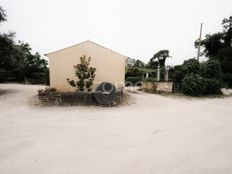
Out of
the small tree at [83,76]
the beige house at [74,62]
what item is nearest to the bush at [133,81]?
the beige house at [74,62]

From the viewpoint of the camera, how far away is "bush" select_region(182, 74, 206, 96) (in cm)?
1524

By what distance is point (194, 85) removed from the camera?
15.2 meters

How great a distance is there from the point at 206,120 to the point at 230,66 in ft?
84.5

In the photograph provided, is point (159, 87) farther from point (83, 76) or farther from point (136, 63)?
point (136, 63)

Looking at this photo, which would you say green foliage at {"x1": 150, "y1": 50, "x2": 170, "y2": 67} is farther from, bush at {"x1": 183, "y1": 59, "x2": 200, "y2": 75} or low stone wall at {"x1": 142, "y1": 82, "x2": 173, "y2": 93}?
low stone wall at {"x1": 142, "y1": 82, "x2": 173, "y2": 93}

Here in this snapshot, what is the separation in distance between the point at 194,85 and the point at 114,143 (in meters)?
12.4

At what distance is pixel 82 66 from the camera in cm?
1258

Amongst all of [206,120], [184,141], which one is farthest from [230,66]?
[184,141]

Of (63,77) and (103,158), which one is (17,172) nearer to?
(103,158)

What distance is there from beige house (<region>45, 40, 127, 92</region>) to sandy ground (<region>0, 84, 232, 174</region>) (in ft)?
19.9

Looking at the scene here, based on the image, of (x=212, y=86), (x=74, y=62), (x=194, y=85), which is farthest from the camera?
(x=212, y=86)

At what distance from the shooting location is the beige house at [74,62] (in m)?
14.3

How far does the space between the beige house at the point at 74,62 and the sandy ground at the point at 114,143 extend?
6074 mm

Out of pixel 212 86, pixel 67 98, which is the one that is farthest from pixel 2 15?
pixel 212 86
